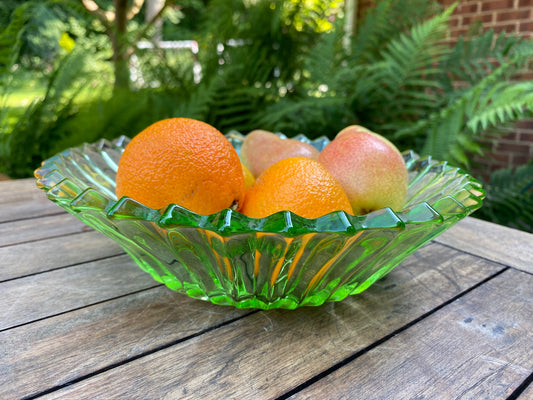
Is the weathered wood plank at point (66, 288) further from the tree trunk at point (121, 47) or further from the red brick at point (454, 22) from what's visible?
the red brick at point (454, 22)

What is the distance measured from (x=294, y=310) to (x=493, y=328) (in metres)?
0.18

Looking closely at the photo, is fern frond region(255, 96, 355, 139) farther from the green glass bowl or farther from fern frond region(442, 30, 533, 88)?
the green glass bowl

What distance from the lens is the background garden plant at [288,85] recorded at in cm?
136

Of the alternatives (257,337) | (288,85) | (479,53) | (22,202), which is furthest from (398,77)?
(257,337)

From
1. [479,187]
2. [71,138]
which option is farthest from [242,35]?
[479,187]

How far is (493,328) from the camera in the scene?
365mm

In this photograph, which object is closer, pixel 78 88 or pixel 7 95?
pixel 7 95

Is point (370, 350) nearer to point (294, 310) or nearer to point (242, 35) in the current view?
point (294, 310)

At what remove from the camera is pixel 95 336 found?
34 cm

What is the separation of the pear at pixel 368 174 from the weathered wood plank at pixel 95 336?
0.18 meters

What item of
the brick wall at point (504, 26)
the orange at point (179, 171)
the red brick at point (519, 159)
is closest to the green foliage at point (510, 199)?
the brick wall at point (504, 26)

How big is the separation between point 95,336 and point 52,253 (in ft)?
0.68

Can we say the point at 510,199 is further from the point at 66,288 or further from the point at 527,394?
the point at 66,288

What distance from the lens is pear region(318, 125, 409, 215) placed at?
438mm
